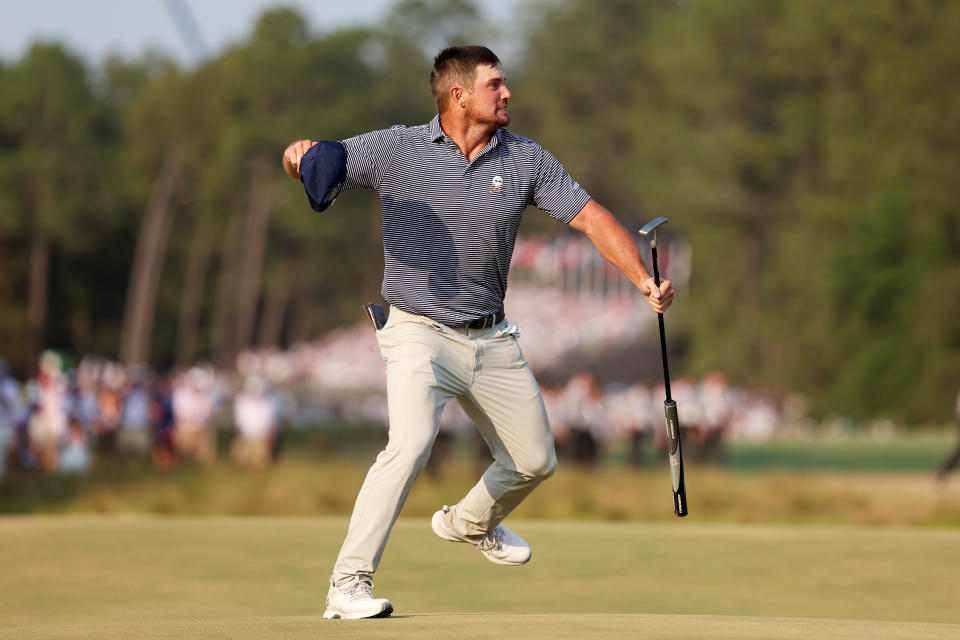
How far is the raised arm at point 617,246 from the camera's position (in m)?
6.52

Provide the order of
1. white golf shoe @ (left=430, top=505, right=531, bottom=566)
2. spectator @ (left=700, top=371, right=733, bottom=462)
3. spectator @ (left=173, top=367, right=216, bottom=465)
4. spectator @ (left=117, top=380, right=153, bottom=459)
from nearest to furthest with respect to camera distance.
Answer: white golf shoe @ (left=430, top=505, right=531, bottom=566) → spectator @ (left=700, top=371, right=733, bottom=462) → spectator @ (left=173, top=367, right=216, bottom=465) → spectator @ (left=117, top=380, right=153, bottom=459)

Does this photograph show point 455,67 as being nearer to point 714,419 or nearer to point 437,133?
point 437,133

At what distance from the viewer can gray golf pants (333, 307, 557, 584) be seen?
6371 mm

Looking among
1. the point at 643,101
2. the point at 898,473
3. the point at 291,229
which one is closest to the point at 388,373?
the point at 898,473

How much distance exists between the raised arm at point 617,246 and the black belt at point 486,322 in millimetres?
476

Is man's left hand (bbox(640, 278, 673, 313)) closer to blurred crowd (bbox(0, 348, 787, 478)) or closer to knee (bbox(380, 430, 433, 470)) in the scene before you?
knee (bbox(380, 430, 433, 470))

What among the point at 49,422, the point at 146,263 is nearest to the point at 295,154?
the point at 49,422

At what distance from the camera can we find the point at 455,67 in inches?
258

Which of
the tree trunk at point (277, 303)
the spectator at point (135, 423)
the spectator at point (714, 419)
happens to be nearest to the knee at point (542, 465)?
the spectator at point (714, 419)

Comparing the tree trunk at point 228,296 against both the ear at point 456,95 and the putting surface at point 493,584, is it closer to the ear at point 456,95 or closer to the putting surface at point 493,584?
the putting surface at point 493,584

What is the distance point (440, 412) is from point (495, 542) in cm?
103

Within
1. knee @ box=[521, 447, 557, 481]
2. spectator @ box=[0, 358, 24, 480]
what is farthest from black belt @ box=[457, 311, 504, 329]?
spectator @ box=[0, 358, 24, 480]

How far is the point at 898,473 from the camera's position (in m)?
26.1

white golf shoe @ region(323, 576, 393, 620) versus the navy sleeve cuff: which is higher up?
the navy sleeve cuff
